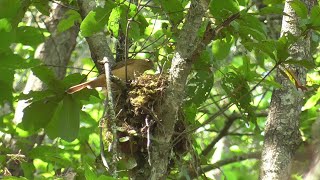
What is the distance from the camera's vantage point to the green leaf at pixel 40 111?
2148 millimetres

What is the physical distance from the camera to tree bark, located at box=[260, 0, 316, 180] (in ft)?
7.90

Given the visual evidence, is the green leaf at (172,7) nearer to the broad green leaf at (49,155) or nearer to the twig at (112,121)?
the twig at (112,121)

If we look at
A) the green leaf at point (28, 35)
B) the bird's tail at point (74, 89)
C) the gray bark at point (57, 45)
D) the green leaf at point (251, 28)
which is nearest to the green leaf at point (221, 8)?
the green leaf at point (251, 28)

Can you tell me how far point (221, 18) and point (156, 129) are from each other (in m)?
0.52

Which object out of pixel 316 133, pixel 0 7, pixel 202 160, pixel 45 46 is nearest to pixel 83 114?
pixel 202 160

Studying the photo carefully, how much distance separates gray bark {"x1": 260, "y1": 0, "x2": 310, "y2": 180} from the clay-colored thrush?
2.21 feet

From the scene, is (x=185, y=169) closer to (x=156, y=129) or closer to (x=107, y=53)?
(x=156, y=129)

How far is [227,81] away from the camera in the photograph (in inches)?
96.0

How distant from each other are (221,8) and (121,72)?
47 cm

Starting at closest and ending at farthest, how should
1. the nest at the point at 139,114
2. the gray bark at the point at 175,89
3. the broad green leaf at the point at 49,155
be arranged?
the gray bark at the point at 175,89 → the nest at the point at 139,114 → the broad green leaf at the point at 49,155

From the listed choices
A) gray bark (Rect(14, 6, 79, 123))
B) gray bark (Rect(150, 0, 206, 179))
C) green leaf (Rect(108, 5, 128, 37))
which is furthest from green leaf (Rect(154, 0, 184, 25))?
gray bark (Rect(14, 6, 79, 123))

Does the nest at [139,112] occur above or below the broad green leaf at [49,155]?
A: above

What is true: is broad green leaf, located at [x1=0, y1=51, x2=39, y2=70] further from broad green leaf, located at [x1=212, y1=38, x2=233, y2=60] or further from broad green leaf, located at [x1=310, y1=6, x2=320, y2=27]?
broad green leaf, located at [x1=310, y1=6, x2=320, y2=27]

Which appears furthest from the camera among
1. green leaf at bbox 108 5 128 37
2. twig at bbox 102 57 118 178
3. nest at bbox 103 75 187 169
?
green leaf at bbox 108 5 128 37
